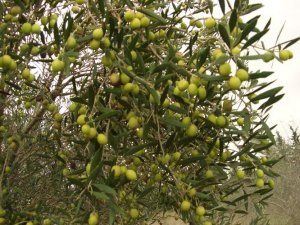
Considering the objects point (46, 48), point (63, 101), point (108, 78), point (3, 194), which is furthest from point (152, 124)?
point (63, 101)

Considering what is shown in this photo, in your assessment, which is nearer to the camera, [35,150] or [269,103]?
[269,103]

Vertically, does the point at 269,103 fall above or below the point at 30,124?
below

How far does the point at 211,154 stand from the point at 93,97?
0.72 meters

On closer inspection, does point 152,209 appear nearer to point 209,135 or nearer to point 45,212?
point 45,212

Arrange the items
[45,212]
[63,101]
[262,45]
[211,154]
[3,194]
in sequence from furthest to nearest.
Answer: [63,101]
[45,212]
[3,194]
[211,154]
[262,45]

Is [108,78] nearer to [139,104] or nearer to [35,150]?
[139,104]

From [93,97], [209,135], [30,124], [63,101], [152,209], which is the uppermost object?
[63,101]

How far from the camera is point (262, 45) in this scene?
199 cm

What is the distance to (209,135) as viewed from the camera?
2342 millimetres

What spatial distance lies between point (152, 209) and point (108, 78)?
2.31 meters

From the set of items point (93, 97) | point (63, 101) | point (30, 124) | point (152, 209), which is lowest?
point (152, 209)

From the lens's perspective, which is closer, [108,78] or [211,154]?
[108,78]

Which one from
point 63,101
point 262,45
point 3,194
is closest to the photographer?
point 262,45

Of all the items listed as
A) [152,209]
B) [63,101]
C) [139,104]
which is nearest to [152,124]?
[139,104]
